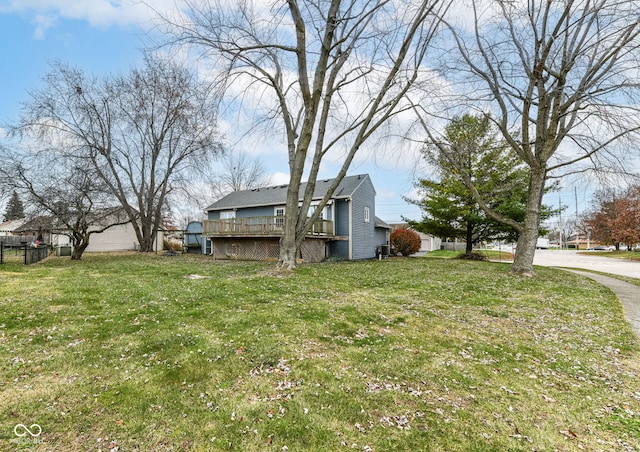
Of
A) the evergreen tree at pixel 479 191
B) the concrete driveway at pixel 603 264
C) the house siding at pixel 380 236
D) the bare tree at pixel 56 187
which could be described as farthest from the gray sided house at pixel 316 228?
the concrete driveway at pixel 603 264

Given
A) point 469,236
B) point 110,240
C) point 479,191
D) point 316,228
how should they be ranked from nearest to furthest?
point 316,228, point 479,191, point 469,236, point 110,240

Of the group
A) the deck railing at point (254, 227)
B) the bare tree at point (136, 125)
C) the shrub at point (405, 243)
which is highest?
the bare tree at point (136, 125)

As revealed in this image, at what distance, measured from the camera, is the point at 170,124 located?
21906mm

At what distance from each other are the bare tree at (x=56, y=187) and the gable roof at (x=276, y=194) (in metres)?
8.43

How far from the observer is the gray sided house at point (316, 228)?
1762cm

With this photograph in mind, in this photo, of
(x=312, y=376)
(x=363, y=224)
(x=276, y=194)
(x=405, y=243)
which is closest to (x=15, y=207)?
(x=276, y=194)

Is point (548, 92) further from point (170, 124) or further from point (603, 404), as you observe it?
point (170, 124)

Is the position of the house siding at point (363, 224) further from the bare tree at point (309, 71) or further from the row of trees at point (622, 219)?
the row of trees at point (622, 219)

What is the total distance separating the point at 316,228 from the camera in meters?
17.4

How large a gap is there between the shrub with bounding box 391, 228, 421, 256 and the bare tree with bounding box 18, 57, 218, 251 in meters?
15.9

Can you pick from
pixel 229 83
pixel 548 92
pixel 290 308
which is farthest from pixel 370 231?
pixel 290 308

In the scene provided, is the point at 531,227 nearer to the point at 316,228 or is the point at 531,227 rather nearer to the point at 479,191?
the point at 479,191

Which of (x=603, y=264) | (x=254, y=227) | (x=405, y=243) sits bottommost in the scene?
(x=603, y=264)

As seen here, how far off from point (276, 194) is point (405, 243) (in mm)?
11005
